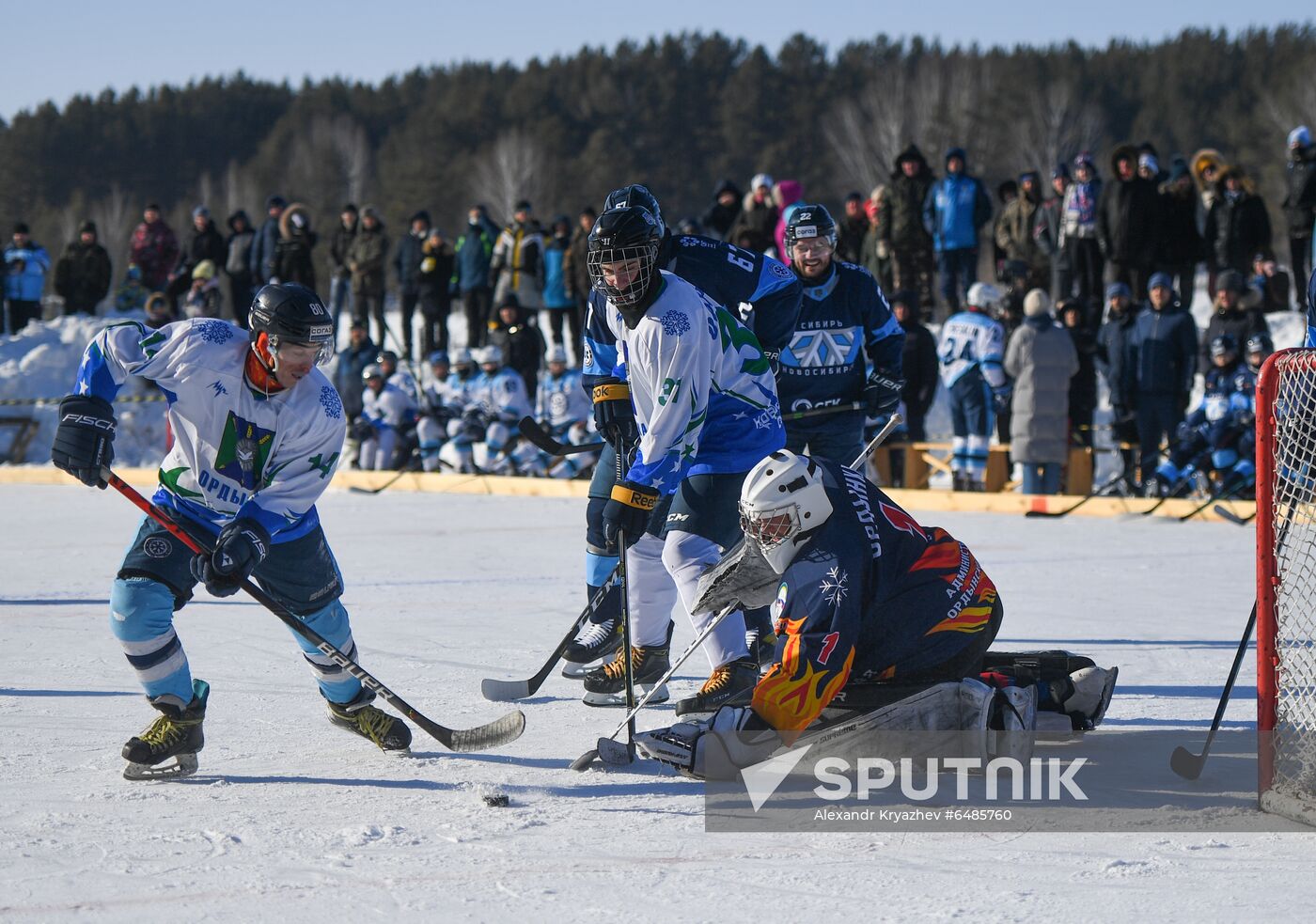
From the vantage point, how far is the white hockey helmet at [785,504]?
11.4 feet

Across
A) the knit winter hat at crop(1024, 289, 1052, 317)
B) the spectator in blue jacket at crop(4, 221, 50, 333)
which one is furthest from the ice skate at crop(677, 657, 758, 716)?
the spectator in blue jacket at crop(4, 221, 50, 333)

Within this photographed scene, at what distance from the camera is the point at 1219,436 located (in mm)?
9438

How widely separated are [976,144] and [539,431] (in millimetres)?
32403

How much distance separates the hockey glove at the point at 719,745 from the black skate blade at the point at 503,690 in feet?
3.21

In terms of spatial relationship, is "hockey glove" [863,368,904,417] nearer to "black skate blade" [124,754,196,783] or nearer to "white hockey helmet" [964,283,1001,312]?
"black skate blade" [124,754,196,783]

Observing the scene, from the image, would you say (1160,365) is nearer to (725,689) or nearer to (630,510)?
(725,689)

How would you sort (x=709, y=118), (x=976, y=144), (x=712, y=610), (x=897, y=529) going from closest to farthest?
(x=897, y=529) < (x=712, y=610) < (x=976, y=144) < (x=709, y=118)

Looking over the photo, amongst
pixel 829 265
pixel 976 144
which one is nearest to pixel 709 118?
pixel 976 144

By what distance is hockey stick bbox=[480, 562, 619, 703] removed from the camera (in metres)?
4.41

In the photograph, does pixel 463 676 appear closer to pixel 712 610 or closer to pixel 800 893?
pixel 712 610

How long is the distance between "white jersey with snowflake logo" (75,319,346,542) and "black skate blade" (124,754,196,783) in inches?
23.2

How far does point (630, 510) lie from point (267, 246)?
11623mm

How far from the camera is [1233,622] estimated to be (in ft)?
19.1

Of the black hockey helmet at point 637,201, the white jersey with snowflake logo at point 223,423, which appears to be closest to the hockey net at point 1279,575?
the black hockey helmet at point 637,201
